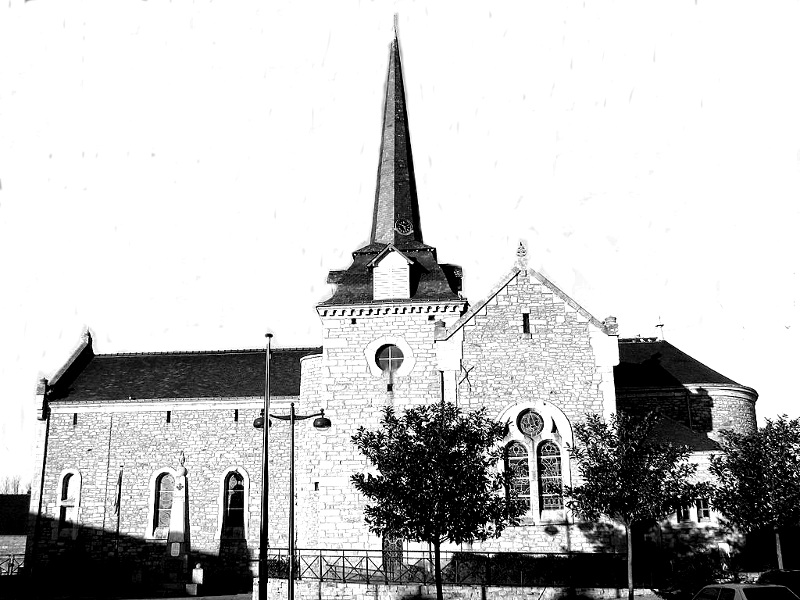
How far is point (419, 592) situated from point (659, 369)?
693 inches

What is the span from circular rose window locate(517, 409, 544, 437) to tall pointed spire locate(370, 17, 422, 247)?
8455mm

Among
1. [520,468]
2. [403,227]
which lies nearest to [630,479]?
[520,468]

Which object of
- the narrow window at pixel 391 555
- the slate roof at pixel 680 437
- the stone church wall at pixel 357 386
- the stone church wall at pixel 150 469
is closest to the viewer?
the narrow window at pixel 391 555

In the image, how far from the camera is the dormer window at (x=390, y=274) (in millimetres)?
29984

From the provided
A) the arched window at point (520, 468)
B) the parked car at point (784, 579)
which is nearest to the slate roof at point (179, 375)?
the arched window at point (520, 468)

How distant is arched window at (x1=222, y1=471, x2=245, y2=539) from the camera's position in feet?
116

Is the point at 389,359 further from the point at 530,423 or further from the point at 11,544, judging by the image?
the point at 11,544

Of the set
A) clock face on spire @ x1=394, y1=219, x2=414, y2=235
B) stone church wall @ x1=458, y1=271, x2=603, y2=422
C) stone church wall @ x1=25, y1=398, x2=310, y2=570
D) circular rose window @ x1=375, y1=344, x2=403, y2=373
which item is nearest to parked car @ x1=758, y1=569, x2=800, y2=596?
stone church wall @ x1=458, y1=271, x2=603, y2=422

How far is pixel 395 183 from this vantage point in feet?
109

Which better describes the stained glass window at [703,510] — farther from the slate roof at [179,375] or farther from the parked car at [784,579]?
the slate roof at [179,375]

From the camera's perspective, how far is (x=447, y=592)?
2334 centimetres

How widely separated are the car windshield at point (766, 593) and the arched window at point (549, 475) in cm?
1001

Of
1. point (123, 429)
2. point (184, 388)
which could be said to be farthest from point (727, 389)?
point (123, 429)

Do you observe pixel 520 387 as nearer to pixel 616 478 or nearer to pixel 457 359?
pixel 457 359
